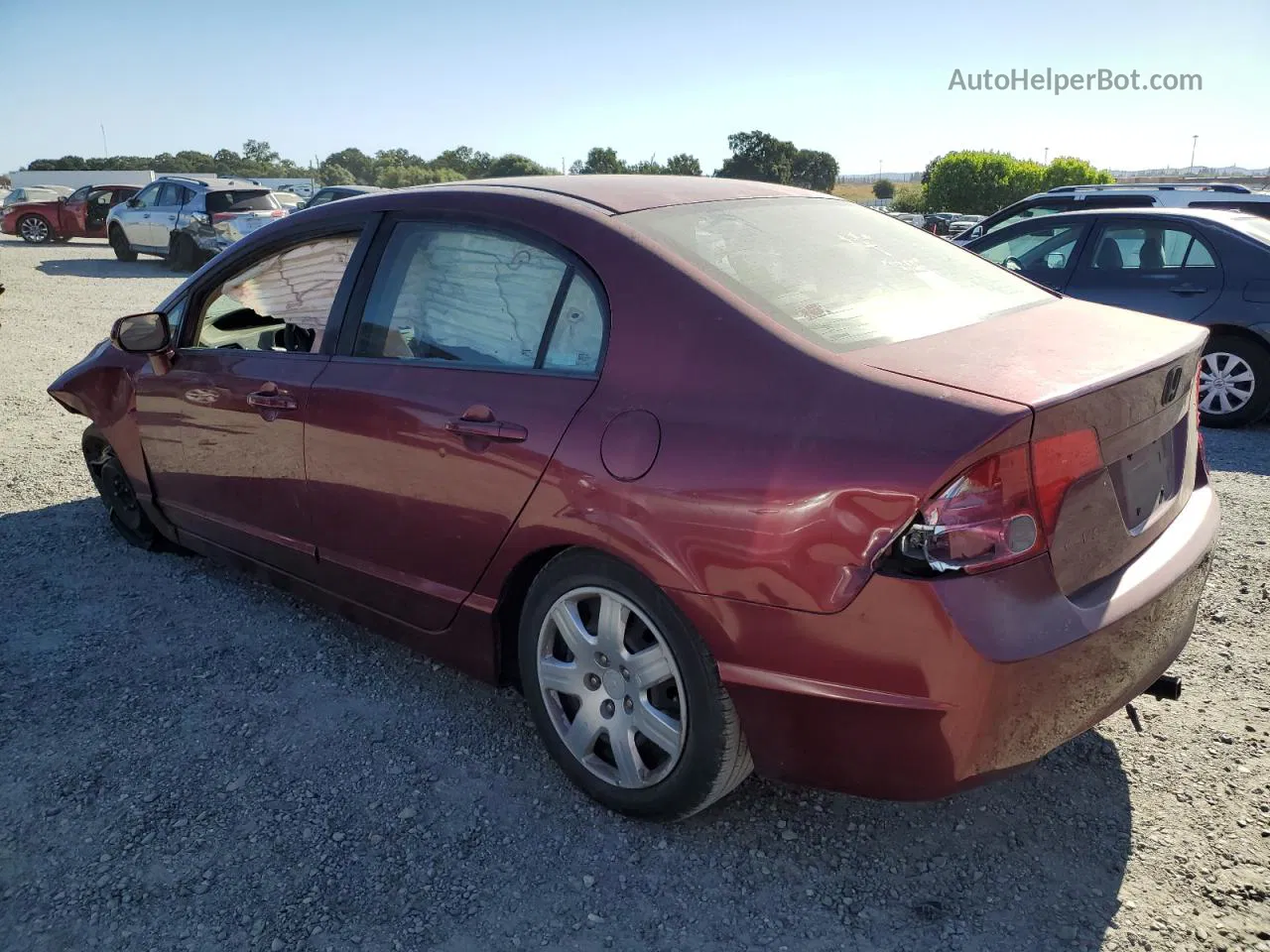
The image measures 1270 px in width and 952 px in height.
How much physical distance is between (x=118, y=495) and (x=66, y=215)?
73.1 ft

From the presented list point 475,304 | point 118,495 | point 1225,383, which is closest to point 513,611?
point 475,304

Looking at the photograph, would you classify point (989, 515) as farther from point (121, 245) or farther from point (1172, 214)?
point (121, 245)

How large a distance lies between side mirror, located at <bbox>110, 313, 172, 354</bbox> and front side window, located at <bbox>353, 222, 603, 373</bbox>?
1.18m

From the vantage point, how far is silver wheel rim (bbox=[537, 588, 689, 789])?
7.81ft

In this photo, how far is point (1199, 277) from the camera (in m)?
6.74

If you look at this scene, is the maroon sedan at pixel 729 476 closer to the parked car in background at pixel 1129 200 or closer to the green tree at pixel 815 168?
the parked car in background at pixel 1129 200

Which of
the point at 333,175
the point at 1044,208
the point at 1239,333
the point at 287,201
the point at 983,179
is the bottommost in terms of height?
the point at 1239,333

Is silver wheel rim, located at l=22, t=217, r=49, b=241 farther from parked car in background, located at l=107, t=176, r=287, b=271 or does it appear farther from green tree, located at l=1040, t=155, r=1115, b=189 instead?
green tree, located at l=1040, t=155, r=1115, b=189

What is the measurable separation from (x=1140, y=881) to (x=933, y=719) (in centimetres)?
83

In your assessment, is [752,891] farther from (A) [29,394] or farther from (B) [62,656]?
(A) [29,394]

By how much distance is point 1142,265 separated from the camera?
7000mm

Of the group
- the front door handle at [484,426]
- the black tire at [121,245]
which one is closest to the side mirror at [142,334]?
the front door handle at [484,426]

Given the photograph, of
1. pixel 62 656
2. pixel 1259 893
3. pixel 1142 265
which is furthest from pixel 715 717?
pixel 1142 265

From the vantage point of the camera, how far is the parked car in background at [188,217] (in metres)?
16.4
